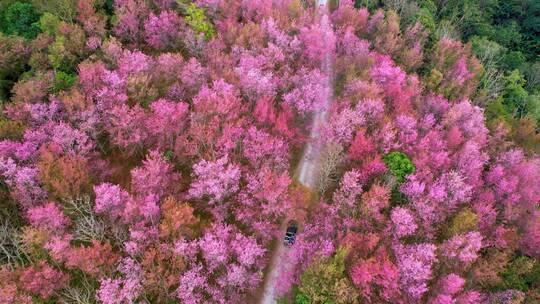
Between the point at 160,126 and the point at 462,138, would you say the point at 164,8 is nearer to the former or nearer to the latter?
the point at 160,126

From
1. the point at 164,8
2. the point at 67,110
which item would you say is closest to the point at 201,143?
the point at 67,110

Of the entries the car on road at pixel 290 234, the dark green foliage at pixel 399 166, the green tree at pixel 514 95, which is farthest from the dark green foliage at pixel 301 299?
the green tree at pixel 514 95

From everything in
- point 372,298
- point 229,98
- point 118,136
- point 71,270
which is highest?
point 229,98

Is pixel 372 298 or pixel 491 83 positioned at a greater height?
pixel 491 83

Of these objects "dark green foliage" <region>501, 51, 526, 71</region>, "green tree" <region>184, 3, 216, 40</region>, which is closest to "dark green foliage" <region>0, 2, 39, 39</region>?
"green tree" <region>184, 3, 216, 40</region>

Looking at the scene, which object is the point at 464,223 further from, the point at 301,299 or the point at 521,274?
the point at 301,299

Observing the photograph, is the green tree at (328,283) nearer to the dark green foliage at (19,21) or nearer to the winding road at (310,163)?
the winding road at (310,163)
